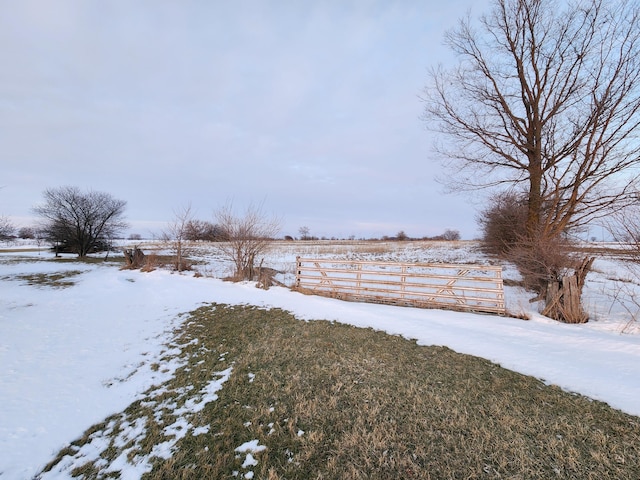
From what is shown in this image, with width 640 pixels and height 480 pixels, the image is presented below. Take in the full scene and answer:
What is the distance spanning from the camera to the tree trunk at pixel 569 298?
6180mm

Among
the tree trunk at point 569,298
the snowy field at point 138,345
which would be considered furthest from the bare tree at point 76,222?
the tree trunk at point 569,298

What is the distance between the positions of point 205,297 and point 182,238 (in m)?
8.08

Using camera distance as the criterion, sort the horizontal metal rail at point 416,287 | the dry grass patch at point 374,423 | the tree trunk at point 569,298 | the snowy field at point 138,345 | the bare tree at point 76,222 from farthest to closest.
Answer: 1. the bare tree at point 76,222
2. the horizontal metal rail at point 416,287
3. the tree trunk at point 569,298
4. the snowy field at point 138,345
5. the dry grass patch at point 374,423

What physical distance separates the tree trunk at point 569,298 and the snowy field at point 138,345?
0.98ft

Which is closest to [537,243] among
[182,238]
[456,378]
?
[456,378]

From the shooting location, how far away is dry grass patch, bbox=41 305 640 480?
221 cm

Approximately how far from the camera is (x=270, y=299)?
898 centimetres

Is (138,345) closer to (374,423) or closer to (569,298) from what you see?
(374,423)

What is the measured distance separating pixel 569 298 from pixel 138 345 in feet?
33.0

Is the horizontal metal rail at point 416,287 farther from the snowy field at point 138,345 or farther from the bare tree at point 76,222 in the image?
the bare tree at point 76,222

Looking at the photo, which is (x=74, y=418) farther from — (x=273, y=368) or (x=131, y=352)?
(x=273, y=368)

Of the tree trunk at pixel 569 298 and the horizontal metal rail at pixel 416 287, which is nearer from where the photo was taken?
the tree trunk at pixel 569 298

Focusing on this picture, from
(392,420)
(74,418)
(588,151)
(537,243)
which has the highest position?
(588,151)

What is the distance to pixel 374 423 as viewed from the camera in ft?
9.07
